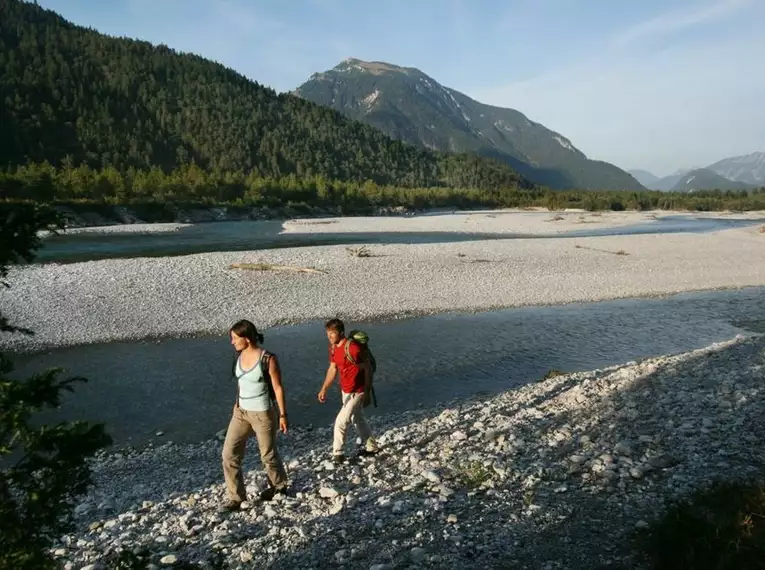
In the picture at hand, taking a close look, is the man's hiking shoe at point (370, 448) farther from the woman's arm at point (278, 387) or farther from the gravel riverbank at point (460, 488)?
the woman's arm at point (278, 387)

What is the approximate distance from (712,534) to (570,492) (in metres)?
2.39

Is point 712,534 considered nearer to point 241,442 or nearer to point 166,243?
point 241,442

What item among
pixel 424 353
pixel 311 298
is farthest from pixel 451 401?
pixel 311 298

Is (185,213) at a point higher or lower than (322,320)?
higher

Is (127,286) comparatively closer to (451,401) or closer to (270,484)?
(451,401)

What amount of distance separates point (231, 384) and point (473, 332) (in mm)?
9535

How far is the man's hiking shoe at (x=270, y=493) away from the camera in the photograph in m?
7.82

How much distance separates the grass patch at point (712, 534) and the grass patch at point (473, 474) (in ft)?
7.73

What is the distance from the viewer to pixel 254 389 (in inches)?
294

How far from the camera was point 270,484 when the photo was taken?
8055mm

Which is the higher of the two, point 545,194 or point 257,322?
point 545,194

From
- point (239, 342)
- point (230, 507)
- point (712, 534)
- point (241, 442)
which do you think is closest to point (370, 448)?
point (241, 442)

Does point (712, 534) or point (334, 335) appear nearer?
point (712, 534)

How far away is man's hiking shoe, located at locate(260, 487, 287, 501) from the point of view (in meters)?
7.82
